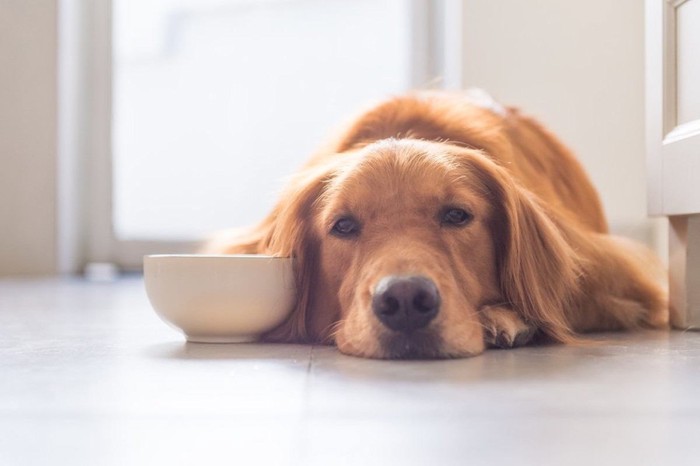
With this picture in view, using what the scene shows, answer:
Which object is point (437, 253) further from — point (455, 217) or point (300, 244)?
point (300, 244)

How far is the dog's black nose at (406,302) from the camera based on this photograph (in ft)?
4.63

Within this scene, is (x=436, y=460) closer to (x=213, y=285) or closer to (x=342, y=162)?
(x=213, y=285)

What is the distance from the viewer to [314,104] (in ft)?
17.1

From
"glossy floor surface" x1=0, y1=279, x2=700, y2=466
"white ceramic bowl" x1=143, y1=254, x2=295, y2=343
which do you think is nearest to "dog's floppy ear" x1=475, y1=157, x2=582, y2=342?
"glossy floor surface" x1=0, y1=279, x2=700, y2=466

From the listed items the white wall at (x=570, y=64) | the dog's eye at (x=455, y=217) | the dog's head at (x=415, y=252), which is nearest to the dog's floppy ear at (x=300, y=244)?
the dog's head at (x=415, y=252)

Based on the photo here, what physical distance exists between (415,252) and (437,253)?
0.06 meters

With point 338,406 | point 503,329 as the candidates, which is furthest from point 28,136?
point 338,406

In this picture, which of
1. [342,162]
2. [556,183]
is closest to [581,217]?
[556,183]

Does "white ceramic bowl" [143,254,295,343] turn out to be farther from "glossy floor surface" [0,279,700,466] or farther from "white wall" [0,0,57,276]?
"white wall" [0,0,57,276]

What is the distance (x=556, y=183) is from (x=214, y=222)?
326 centimetres

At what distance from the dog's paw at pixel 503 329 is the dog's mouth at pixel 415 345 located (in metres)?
0.19

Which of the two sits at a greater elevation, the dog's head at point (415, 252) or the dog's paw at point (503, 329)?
the dog's head at point (415, 252)

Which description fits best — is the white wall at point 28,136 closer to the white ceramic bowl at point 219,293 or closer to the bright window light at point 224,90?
the bright window light at point 224,90

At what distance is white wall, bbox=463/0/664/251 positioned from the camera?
4.43 m
